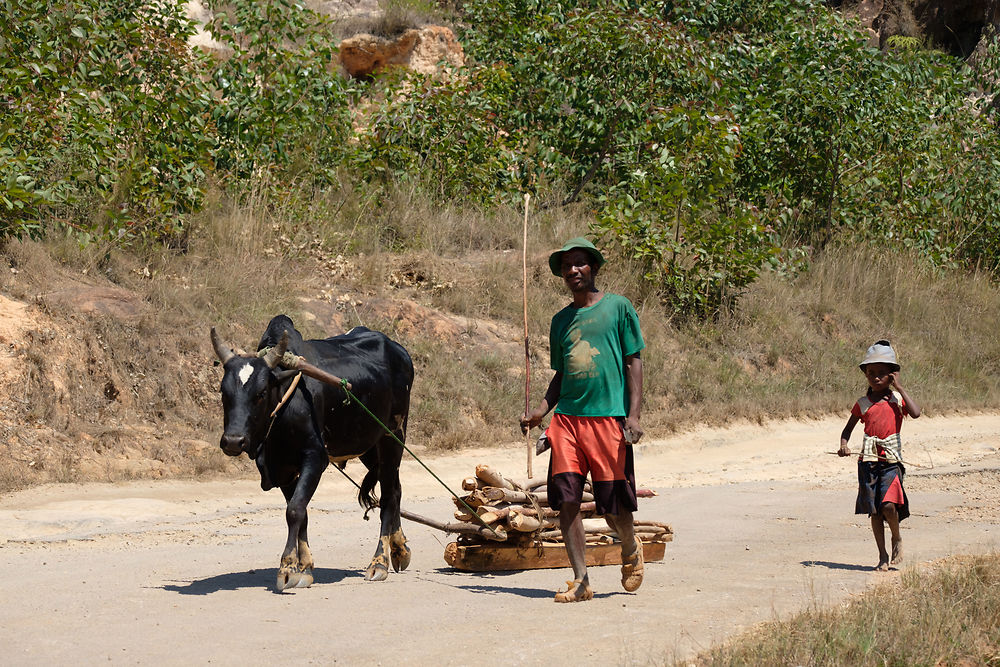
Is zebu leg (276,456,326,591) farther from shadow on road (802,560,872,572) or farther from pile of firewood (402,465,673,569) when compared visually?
shadow on road (802,560,872,572)

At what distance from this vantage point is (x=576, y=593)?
7.09m

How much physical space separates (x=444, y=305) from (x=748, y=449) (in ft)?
16.7

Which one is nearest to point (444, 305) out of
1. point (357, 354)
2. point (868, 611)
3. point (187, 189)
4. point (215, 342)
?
point (187, 189)

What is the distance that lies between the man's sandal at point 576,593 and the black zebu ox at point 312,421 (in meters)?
1.51

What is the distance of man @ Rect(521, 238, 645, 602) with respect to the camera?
710 cm

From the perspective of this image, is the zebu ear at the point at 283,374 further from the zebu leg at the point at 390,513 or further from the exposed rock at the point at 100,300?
the exposed rock at the point at 100,300

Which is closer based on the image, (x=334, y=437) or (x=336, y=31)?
(x=334, y=437)

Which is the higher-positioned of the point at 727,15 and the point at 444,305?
the point at 727,15

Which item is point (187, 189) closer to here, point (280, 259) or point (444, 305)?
point (280, 259)

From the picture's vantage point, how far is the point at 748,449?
1623 centimetres

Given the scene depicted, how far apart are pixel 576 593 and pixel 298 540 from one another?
1.85 meters

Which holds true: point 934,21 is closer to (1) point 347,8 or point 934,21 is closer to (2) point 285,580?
→ (1) point 347,8

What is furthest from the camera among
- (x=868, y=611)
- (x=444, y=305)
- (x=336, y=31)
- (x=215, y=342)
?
(x=336, y=31)

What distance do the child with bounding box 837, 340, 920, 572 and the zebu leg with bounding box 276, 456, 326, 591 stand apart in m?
3.95
